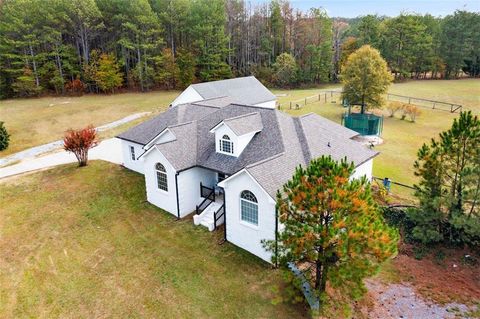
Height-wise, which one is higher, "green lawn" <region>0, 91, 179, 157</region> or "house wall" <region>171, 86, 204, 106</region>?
"house wall" <region>171, 86, 204, 106</region>

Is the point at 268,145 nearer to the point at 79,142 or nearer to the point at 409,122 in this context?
the point at 79,142

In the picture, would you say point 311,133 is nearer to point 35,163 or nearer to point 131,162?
point 131,162


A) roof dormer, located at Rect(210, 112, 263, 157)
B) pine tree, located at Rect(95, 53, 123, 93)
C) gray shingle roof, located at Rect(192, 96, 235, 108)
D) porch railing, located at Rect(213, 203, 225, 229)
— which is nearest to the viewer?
porch railing, located at Rect(213, 203, 225, 229)

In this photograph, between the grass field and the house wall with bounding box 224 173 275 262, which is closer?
the house wall with bounding box 224 173 275 262

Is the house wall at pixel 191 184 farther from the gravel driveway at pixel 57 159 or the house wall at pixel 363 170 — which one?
the gravel driveway at pixel 57 159

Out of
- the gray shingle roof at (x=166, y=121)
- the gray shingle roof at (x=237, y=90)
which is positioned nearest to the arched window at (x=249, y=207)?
the gray shingle roof at (x=166, y=121)

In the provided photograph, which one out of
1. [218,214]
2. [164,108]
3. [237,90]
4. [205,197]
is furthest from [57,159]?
[237,90]

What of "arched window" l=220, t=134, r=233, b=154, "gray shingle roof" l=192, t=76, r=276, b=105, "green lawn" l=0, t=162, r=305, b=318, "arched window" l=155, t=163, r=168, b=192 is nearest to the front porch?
"green lawn" l=0, t=162, r=305, b=318

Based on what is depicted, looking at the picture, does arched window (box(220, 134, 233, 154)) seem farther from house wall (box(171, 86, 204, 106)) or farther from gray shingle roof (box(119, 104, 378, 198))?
house wall (box(171, 86, 204, 106))
